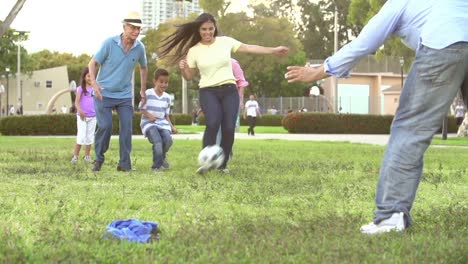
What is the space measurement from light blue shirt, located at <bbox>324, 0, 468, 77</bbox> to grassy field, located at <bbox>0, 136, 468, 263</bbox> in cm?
96

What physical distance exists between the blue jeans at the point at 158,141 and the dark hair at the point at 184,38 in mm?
1049

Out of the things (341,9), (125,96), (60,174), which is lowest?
(60,174)

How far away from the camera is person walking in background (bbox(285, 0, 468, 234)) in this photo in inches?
162

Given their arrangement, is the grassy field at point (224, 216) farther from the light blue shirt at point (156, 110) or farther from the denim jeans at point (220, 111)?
the light blue shirt at point (156, 110)

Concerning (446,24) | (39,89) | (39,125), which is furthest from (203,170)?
(39,89)

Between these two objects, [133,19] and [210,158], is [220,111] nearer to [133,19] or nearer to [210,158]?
[210,158]

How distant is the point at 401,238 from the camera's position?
13.1 ft

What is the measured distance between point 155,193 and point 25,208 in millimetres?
1328

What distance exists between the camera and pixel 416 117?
4234 millimetres

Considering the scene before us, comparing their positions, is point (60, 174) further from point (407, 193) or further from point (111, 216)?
point (407, 193)

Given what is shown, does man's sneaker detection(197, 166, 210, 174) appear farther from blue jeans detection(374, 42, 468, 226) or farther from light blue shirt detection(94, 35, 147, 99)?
blue jeans detection(374, 42, 468, 226)

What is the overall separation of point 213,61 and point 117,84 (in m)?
1.19

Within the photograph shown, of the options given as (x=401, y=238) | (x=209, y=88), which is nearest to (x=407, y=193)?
(x=401, y=238)

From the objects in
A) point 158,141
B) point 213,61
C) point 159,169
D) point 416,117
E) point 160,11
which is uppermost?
point 160,11
